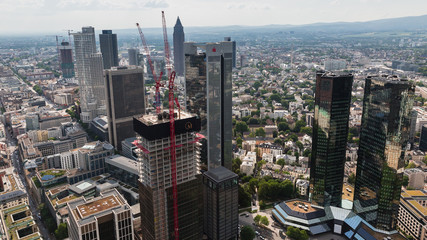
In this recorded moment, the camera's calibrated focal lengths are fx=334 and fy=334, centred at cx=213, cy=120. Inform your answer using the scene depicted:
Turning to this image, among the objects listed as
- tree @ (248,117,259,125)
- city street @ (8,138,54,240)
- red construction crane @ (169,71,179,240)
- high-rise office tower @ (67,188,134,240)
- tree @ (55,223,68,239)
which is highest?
red construction crane @ (169,71,179,240)

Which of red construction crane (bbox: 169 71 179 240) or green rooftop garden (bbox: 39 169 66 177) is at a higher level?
red construction crane (bbox: 169 71 179 240)

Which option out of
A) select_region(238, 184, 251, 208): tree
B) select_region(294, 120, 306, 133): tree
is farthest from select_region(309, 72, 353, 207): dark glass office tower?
select_region(294, 120, 306, 133): tree

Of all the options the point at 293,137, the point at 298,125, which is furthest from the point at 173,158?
the point at 298,125

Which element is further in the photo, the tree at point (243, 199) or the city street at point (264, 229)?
the tree at point (243, 199)

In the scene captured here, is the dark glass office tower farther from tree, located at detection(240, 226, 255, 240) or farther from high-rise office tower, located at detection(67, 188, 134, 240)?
high-rise office tower, located at detection(67, 188, 134, 240)

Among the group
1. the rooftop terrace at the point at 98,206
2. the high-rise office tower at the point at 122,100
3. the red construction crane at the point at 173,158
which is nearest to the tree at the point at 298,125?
the high-rise office tower at the point at 122,100

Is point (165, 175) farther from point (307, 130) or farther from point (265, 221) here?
point (307, 130)

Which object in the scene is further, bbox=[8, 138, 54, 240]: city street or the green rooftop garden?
the green rooftop garden

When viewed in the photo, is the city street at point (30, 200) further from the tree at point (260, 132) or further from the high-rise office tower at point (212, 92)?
the tree at point (260, 132)
